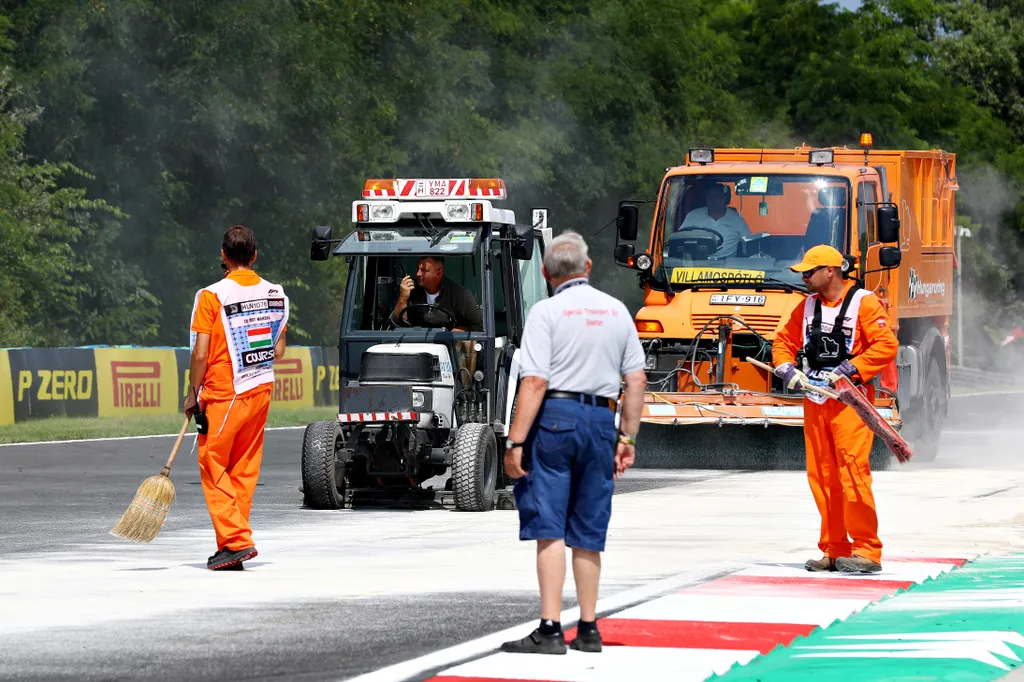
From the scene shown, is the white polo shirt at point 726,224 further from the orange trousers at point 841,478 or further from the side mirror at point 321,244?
the orange trousers at point 841,478

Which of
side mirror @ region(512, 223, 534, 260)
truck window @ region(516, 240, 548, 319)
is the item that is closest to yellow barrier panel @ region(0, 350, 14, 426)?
truck window @ region(516, 240, 548, 319)

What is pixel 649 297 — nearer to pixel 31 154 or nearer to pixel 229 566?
pixel 229 566

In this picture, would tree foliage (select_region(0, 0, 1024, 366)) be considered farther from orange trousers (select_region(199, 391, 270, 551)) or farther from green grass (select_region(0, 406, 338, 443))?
orange trousers (select_region(199, 391, 270, 551))

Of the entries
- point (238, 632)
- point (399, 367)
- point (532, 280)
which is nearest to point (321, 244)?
point (399, 367)

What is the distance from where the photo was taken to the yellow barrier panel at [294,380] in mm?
36250

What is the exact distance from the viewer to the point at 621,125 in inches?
2384

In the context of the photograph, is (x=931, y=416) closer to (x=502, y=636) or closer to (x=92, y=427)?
(x=92, y=427)

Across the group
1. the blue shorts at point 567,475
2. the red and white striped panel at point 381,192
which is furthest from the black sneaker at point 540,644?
the red and white striped panel at point 381,192

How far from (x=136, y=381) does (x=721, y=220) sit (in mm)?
12728

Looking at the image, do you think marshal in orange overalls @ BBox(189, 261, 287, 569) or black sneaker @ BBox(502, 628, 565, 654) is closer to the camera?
black sneaker @ BBox(502, 628, 565, 654)

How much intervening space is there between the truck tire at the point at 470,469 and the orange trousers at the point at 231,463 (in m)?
4.43

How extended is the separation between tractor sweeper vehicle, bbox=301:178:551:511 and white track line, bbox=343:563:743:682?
5.03 metres

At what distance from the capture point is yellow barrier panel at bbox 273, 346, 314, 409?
36250mm

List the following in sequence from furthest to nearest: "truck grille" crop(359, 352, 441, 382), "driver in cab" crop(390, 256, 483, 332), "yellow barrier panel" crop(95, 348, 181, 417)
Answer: "yellow barrier panel" crop(95, 348, 181, 417) < "driver in cab" crop(390, 256, 483, 332) < "truck grille" crop(359, 352, 441, 382)
